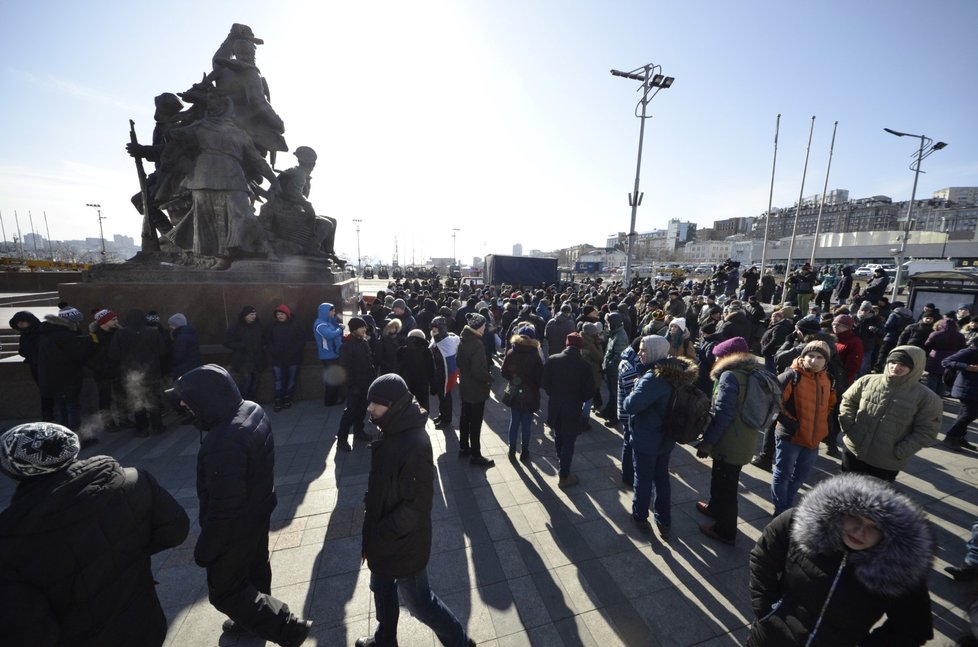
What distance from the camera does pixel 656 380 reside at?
3.38 metres

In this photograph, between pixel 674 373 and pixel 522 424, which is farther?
pixel 522 424

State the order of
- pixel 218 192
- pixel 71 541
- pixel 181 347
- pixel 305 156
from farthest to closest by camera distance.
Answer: pixel 305 156
pixel 218 192
pixel 181 347
pixel 71 541

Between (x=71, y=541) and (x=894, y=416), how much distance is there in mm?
5553

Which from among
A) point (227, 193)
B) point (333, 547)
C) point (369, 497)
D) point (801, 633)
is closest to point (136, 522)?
point (369, 497)

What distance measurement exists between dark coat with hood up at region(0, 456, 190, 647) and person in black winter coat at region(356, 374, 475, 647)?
3.22ft

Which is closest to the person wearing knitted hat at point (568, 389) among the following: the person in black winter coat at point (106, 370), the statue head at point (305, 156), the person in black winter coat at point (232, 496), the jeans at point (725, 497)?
the jeans at point (725, 497)

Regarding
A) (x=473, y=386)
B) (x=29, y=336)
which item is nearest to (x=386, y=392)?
(x=473, y=386)

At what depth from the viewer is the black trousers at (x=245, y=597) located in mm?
2242

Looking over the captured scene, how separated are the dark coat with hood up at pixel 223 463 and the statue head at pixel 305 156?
877 centimetres

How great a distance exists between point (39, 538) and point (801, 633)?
10.8 ft

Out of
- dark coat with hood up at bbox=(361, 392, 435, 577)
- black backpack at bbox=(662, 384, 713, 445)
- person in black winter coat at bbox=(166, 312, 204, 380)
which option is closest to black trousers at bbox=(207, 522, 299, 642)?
dark coat with hood up at bbox=(361, 392, 435, 577)

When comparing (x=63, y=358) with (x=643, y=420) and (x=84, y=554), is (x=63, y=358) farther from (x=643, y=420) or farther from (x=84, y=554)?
(x=643, y=420)

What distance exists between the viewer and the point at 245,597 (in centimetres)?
235

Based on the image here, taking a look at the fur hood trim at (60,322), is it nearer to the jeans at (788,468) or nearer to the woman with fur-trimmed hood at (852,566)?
the woman with fur-trimmed hood at (852,566)
